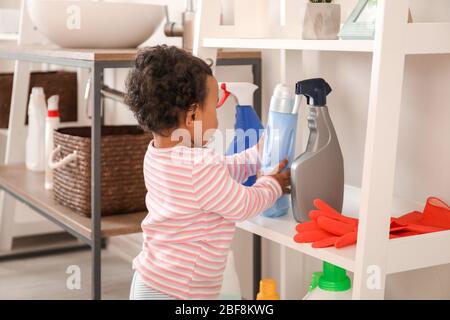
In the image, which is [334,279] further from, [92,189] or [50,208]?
[50,208]

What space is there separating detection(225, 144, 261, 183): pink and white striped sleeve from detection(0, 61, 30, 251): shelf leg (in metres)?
1.26

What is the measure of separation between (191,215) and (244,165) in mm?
199

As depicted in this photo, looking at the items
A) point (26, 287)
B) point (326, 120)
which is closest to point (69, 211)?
point (26, 287)

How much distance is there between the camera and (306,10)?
136cm

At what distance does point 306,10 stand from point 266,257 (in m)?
0.82

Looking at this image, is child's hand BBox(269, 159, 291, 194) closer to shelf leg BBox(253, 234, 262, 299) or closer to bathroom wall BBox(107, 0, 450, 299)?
bathroom wall BBox(107, 0, 450, 299)

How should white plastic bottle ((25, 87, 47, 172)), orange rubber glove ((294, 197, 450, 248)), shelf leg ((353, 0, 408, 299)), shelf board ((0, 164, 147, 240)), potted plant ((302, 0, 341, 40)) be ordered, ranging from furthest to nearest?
white plastic bottle ((25, 87, 47, 172)) → shelf board ((0, 164, 147, 240)) → potted plant ((302, 0, 341, 40)) → orange rubber glove ((294, 197, 450, 248)) → shelf leg ((353, 0, 408, 299))

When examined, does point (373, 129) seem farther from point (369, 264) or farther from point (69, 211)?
point (69, 211)

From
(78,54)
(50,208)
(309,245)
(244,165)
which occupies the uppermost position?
(78,54)

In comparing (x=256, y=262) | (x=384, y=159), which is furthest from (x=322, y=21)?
(x=256, y=262)

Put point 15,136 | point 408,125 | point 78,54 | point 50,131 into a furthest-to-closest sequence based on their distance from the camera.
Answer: point 15,136, point 50,131, point 78,54, point 408,125

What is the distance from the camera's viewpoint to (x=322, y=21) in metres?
1.33

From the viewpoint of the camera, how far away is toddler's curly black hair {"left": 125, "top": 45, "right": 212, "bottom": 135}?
1.28 meters

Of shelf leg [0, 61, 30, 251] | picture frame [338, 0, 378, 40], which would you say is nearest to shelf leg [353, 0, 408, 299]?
picture frame [338, 0, 378, 40]
